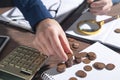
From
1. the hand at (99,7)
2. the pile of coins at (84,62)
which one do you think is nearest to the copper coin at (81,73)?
the pile of coins at (84,62)

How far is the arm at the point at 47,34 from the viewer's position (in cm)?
77

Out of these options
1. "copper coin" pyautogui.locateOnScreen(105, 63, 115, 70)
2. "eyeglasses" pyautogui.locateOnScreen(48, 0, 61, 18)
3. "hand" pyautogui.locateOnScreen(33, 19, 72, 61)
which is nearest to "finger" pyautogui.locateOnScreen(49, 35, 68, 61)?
"hand" pyautogui.locateOnScreen(33, 19, 72, 61)

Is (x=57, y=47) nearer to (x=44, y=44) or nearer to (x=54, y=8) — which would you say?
(x=44, y=44)

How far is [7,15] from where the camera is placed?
3.63 ft

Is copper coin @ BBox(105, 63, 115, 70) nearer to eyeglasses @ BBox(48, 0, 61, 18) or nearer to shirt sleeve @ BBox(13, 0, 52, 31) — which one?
shirt sleeve @ BBox(13, 0, 52, 31)

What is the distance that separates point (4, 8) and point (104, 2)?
46 centimetres

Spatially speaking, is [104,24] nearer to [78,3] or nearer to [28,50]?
[78,3]

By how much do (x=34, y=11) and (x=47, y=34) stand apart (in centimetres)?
17

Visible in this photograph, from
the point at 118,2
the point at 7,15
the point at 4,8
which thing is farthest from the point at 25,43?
the point at 118,2

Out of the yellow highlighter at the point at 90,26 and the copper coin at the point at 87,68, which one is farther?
the yellow highlighter at the point at 90,26

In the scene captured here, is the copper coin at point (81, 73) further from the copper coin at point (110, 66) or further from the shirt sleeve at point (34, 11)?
the shirt sleeve at point (34, 11)

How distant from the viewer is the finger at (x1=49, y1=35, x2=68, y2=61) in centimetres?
76

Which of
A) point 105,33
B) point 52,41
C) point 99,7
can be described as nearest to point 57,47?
point 52,41

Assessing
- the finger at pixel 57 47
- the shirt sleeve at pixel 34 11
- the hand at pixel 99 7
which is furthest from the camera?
the hand at pixel 99 7
